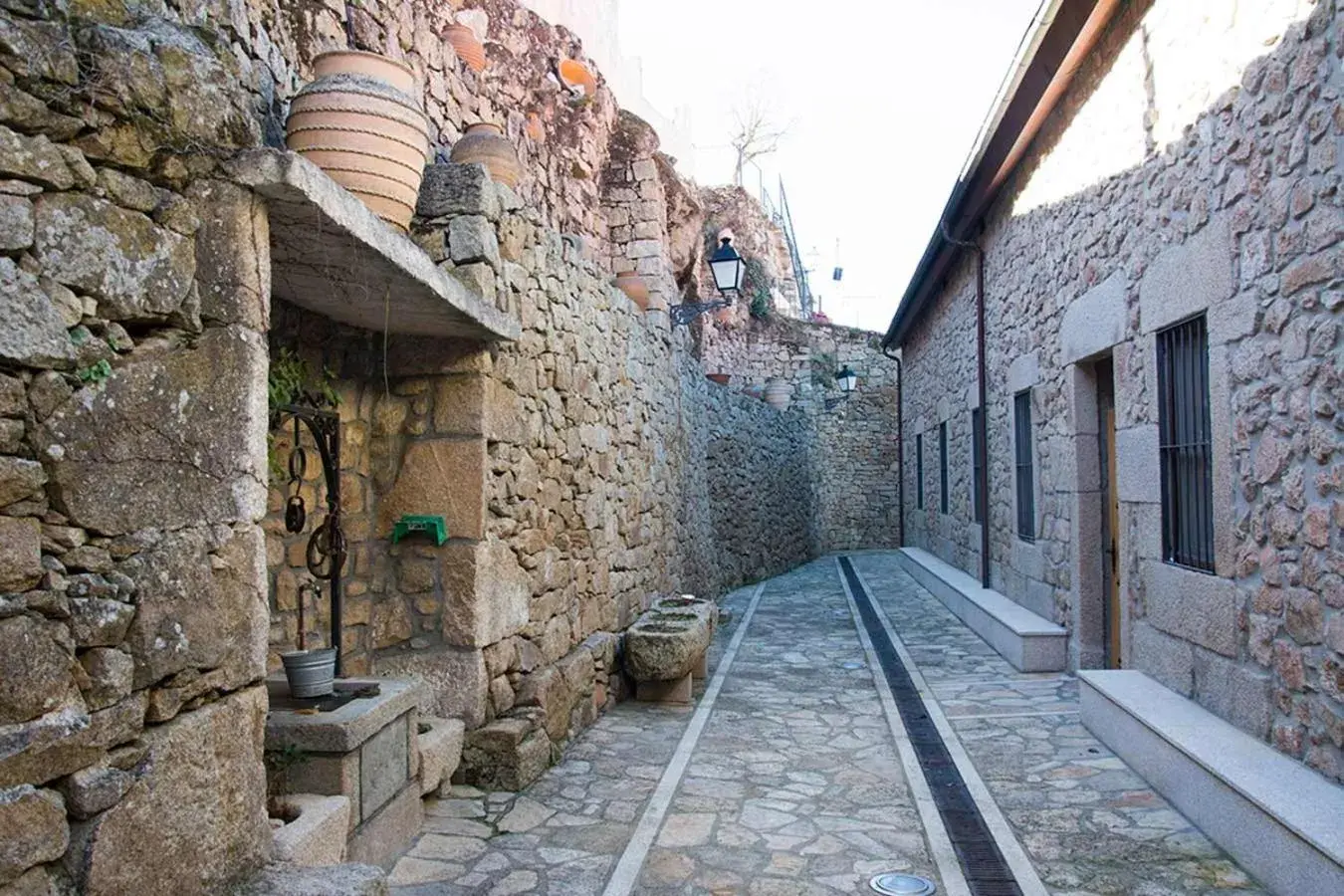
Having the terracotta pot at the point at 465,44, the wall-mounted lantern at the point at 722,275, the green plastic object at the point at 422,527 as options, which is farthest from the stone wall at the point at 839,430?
the green plastic object at the point at 422,527

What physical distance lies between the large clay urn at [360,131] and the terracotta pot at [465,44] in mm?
2569

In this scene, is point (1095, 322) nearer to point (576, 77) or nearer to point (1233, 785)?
point (1233, 785)

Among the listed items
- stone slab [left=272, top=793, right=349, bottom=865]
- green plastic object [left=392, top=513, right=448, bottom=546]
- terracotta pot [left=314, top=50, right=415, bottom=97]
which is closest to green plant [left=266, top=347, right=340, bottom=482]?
green plastic object [left=392, top=513, right=448, bottom=546]

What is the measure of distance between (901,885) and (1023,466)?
5.34m

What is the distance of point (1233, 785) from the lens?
11.2ft

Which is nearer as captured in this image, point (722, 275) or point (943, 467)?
point (722, 275)

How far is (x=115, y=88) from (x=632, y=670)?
4.62m

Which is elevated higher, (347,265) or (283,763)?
(347,265)

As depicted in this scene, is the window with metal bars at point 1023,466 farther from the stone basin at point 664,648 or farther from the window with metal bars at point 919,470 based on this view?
the window with metal bars at point 919,470

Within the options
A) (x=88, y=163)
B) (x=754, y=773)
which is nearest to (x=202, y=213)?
(x=88, y=163)

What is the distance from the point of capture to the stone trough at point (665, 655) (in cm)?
592

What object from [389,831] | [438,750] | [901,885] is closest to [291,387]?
[438,750]

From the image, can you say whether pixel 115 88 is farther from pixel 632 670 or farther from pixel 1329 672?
pixel 632 670

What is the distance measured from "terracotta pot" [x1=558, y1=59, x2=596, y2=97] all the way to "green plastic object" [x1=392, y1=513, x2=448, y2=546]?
481 centimetres
